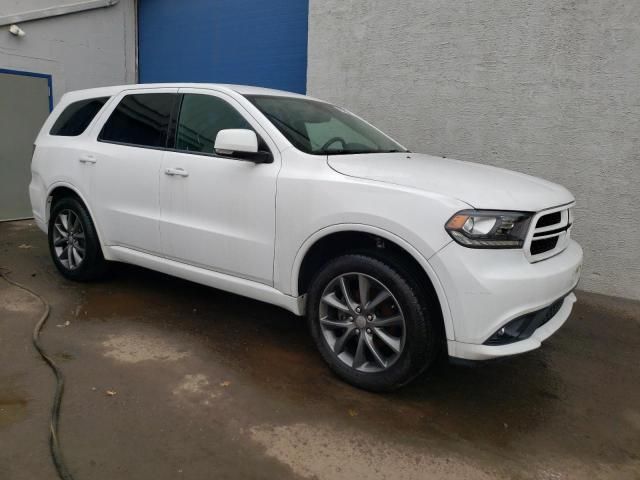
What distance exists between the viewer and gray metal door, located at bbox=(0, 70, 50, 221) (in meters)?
7.68

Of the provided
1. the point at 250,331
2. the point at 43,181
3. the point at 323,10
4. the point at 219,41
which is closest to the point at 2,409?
the point at 250,331

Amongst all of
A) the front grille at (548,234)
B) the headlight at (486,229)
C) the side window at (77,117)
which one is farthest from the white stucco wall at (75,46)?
the front grille at (548,234)

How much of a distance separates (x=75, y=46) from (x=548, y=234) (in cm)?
843

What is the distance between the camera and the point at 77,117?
4.65 meters

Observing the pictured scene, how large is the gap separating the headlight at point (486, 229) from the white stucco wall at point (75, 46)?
786 cm

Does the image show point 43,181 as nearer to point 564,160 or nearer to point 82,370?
point 82,370

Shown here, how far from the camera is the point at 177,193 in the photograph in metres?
3.68

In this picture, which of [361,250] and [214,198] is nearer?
[361,250]

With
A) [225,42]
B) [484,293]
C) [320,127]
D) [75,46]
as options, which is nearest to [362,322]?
[484,293]

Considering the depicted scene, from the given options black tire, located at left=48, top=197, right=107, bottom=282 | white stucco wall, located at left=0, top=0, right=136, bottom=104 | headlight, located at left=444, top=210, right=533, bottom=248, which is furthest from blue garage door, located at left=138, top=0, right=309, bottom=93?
headlight, located at left=444, top=210, right=533, bottom=248

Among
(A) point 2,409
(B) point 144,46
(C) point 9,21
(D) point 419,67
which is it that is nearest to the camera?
(A) point 2,409

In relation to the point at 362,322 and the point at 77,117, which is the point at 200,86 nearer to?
the point at 77,117

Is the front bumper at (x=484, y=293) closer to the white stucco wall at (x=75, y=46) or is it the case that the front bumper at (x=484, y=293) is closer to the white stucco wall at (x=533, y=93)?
the white stucco wall at (x=533, y=93)

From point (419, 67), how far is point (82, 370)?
4.66m
